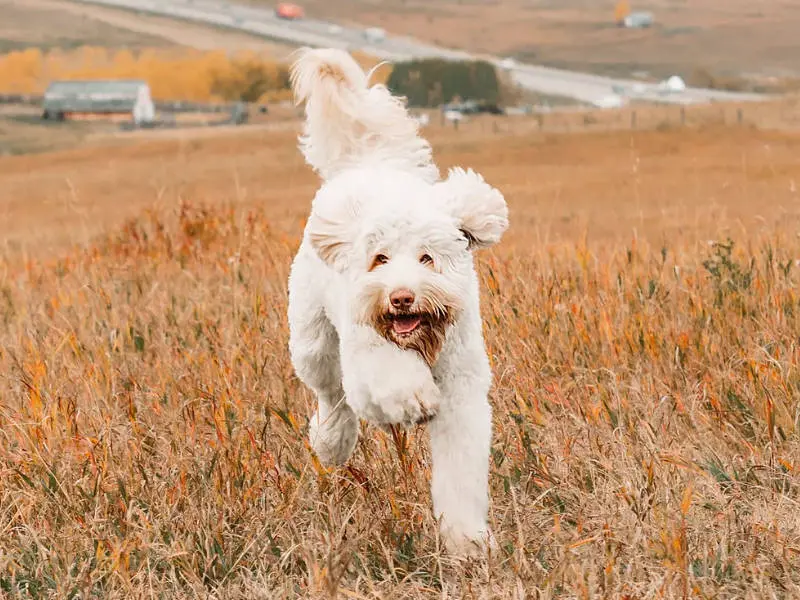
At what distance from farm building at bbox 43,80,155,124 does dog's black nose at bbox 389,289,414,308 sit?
208ft

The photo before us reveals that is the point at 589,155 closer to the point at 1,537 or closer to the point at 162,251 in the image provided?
the point at 162,251

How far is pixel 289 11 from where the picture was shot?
411 ft

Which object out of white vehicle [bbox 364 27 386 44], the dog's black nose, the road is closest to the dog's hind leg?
the dog's black nose

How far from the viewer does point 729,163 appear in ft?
67.3

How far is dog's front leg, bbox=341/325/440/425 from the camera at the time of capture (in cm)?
361

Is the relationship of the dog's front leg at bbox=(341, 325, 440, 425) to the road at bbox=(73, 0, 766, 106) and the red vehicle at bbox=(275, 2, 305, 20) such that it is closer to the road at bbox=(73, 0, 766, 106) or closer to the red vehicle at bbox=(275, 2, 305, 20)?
the road at bbox=(73, 0, 766, 106)

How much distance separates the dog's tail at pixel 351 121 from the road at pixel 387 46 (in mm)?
53685

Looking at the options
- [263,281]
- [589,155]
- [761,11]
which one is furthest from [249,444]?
[761,11]

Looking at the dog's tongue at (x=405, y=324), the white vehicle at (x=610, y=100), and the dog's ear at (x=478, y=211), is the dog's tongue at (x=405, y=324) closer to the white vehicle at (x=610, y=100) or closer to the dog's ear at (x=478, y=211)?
the dog's ear at (x=478, y=211)

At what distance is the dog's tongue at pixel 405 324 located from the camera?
3574 mm

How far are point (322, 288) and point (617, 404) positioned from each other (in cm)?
124

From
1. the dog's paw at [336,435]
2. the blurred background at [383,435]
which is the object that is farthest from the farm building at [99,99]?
the dog's paw at [336,435]

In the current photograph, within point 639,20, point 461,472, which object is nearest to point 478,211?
point 461,472

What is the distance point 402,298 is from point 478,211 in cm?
50
